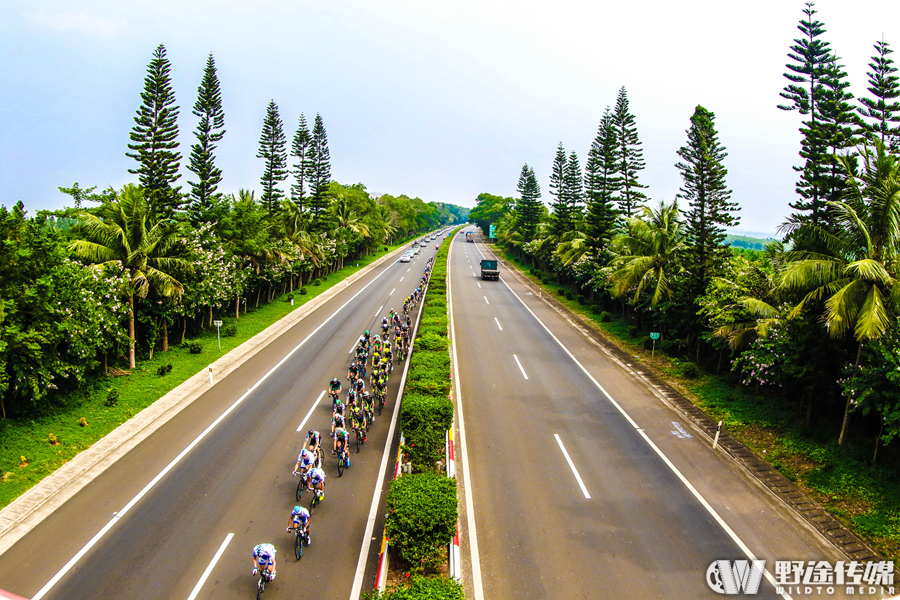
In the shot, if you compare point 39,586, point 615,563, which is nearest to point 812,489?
point 615,563

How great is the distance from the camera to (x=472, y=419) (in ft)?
55.5

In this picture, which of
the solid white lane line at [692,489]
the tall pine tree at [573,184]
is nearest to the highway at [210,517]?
the solid white lane line at [692,489]

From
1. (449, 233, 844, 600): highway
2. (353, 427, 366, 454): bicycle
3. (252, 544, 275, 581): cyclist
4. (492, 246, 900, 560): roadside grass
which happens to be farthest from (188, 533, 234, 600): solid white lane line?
(492, 246, 900, 560): roadside grass

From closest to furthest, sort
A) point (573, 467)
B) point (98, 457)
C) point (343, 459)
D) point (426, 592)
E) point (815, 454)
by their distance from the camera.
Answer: point (426, 592), point (343, 459), point (573, 467), point (98, 457), point (815, 454)

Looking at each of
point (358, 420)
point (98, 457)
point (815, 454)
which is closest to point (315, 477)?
point (358, 420)

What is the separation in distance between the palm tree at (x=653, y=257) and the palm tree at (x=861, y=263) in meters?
11.6

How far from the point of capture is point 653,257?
27641mm

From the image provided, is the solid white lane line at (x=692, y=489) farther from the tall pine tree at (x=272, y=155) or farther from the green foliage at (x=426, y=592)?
the tall pine tree at (x=272, y=155)

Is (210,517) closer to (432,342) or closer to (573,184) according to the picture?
(432,342)

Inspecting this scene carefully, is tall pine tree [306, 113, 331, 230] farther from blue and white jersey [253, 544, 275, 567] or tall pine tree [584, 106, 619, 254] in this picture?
blue and white jersey [253, 544, 275, 567]

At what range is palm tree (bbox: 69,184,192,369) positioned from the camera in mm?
21703

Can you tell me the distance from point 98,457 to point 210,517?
5.16 metres

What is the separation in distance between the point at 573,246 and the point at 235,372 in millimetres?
28116

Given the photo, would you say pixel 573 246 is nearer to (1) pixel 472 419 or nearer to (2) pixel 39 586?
(1) pixel 472 419
